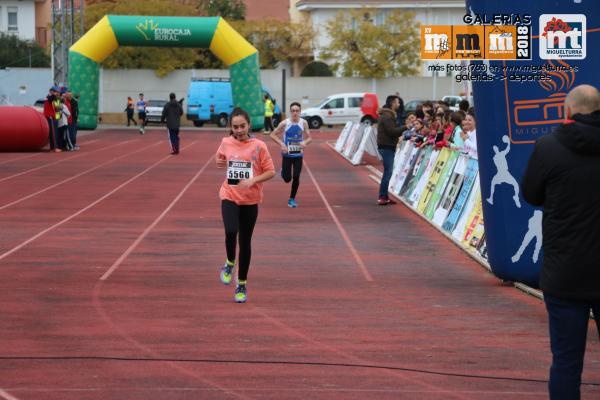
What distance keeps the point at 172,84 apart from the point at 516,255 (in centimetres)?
5888

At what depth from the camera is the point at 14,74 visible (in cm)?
6469

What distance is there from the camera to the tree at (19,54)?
72.5m

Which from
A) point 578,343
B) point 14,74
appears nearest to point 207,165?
point 578,343

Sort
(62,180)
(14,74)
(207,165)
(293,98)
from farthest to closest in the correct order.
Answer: (293,98), (14,74), (207,165), (62,180)

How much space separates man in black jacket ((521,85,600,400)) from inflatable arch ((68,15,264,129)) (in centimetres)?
4237

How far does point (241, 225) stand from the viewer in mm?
10984

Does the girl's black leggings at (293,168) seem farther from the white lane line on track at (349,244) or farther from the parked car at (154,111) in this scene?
the parked car at (154,111)

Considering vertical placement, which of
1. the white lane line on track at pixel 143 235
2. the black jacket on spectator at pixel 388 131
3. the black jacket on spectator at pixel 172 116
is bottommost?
the white lane line on track at pixel 143 235

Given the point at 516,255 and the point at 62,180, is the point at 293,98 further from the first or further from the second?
the point at 516,255

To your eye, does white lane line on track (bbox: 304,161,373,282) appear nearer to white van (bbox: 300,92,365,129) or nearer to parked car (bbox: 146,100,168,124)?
white van (bbox: 300,92,365,129)

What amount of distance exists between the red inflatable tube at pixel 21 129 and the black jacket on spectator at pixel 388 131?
1659 centimetres

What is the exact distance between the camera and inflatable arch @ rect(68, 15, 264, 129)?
1868 inches

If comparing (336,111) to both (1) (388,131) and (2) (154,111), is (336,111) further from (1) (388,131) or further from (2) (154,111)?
(1) (388,131)

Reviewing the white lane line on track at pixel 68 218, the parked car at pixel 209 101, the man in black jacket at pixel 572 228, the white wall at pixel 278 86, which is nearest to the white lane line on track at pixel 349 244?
the white lane line on track at pixel 68 218
